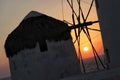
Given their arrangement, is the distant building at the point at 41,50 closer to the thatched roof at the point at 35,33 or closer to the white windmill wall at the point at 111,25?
the thatched roof at the point at 35,33

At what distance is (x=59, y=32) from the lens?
38.9 metres

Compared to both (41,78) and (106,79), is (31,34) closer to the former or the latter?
(41,78)

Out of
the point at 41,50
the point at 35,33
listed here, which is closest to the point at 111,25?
the point at 41,50

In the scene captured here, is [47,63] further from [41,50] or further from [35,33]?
[35,33]

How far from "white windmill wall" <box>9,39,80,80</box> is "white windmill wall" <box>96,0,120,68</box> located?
26.0 feet

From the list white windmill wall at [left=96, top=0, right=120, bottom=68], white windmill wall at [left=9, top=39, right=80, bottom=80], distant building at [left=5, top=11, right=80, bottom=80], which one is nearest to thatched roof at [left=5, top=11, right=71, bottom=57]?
distant building at [left=5, top=11, right=80, bottom=80]

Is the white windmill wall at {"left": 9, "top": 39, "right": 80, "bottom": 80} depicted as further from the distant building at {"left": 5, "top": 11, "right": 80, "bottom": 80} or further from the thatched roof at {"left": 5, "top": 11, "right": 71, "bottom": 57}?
the thatched roof at {"left": 5, "top": 11, "right": 71, "bottom": 57}

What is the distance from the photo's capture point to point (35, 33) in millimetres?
38219

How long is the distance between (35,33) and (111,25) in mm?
12160

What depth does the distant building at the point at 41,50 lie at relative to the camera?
3706 cm

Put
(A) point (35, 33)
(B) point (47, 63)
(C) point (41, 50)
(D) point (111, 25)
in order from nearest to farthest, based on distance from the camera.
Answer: (D) point (111, 25), (B) point (47, 63), (C) point (41, 50), (A) point (35, 33)

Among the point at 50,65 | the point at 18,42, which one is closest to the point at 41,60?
the point at 50,65

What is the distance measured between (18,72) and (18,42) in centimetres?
287

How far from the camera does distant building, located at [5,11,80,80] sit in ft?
122
